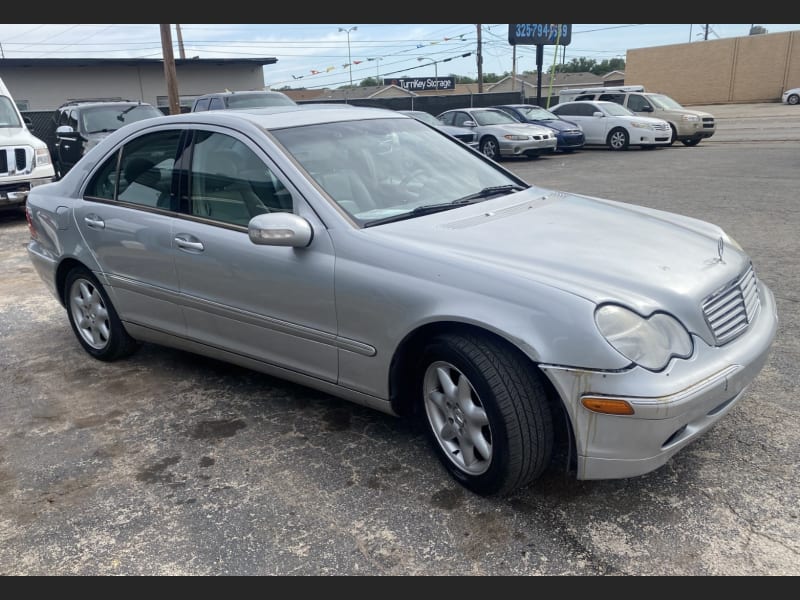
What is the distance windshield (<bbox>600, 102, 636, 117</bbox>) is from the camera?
64.3 feet

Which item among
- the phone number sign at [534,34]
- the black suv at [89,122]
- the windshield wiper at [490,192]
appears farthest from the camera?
the phone number sign at [534,34]

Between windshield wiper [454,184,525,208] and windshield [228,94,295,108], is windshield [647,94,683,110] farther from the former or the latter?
windshield wiper [454,184,525,208]

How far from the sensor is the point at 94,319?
4.62 meters

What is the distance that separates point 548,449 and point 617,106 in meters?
19.3

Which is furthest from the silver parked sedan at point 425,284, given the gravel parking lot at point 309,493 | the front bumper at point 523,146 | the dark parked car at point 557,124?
the dark parked car at point 557,124

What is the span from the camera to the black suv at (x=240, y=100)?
13.2 meters

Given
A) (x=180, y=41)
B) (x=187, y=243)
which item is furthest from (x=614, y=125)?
(x=180, y=41)

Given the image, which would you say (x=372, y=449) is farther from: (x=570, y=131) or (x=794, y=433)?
(x=570, y=131)

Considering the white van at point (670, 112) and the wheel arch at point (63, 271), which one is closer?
the wheel arch at point (63, 271)

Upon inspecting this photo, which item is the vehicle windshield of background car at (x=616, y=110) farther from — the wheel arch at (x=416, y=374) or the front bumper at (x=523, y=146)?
the wheel arch at (x=416, y=374)

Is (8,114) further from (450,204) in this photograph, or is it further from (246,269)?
(450,204)

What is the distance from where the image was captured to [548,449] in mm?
2713

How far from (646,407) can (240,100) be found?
1218cm

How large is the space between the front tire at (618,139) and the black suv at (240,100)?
996 cm
